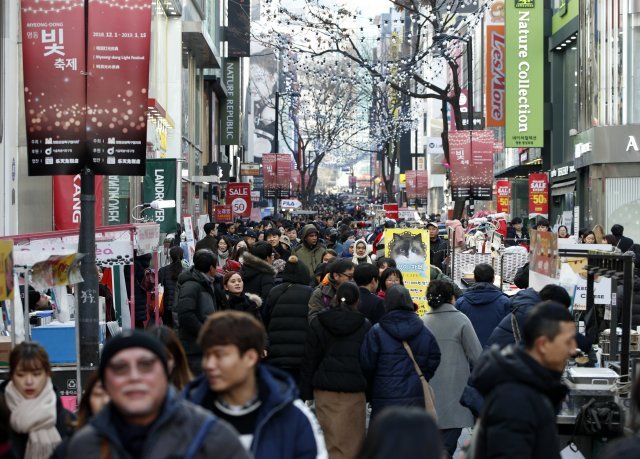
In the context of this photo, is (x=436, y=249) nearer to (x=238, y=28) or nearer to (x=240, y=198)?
(x=240, y=198)

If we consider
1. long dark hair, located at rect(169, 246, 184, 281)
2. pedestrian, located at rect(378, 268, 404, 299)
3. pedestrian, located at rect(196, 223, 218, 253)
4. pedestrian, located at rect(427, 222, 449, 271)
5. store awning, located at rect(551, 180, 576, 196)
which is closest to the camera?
pedestrian, located at rect(378, 268, 404, 299)

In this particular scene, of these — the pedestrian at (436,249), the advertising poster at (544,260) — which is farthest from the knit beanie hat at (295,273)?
the pedestrian at (436,249)

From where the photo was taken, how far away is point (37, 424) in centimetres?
617

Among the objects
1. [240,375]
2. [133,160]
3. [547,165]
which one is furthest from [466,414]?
[547,165]

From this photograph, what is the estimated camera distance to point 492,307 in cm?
1162

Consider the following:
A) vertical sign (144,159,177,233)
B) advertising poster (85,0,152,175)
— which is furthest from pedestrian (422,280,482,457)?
vertical sign (144,159,177,233)

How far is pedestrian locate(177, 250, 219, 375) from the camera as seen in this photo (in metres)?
10.9

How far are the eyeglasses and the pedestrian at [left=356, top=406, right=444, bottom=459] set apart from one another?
96 centimetres

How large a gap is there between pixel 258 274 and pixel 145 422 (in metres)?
9.68

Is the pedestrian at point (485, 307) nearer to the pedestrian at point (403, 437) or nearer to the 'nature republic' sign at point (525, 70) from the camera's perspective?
the pedestrian at point (403, 437)

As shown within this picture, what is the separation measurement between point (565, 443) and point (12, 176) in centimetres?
1138

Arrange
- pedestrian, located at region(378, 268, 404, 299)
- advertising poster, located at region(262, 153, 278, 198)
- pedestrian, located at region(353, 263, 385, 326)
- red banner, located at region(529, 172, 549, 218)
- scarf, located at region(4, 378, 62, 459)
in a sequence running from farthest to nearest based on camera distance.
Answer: advertising poster, located at region(262, 153, 278, 198) < red banner, located at region(529, 172, 549, 218) < pedestrian, located at region(378, 268, 404, 299) < pedestrian, located at region(353, 263, 385, 326) < scarf, located at region(4, 378, 62, 459)

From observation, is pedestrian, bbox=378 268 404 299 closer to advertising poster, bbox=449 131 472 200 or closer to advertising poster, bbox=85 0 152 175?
advertising poster, bbox=85 0 152 175

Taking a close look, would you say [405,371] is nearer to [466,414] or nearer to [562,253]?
[466,414]
